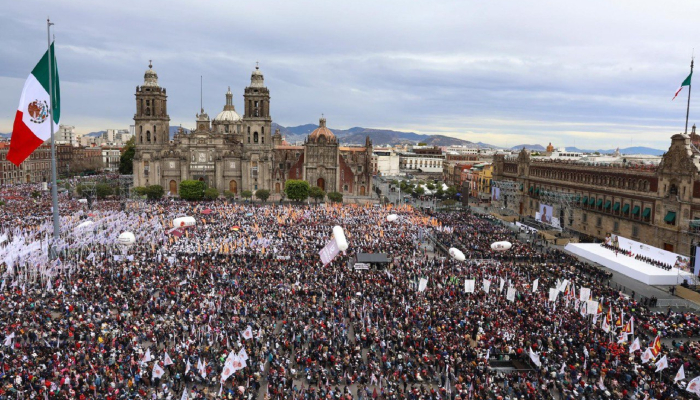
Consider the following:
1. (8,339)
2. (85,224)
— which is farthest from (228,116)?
(8,339)

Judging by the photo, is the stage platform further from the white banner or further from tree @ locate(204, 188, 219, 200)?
tree @ locate(204, 188, 219, 200)

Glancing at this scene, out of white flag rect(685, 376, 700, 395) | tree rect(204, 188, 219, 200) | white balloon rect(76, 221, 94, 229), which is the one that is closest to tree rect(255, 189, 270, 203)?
tree rect(204, 188, 219, 200)

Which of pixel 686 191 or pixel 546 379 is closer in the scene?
pixel 546 379

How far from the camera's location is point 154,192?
7869cm

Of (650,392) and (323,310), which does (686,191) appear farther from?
(323,310)

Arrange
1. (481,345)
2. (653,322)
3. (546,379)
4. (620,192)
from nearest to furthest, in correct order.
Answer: (546,379) → (481,345) → (653,322) → (620,192)

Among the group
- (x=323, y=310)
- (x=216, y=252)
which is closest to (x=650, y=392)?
(x=323, y=310)

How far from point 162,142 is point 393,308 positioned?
6913 cm

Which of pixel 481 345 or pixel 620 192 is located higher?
pixel 620 192

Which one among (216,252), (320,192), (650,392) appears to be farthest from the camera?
(320,192)

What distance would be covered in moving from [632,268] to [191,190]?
197 ft

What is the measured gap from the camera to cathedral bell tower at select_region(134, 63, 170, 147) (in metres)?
84.2

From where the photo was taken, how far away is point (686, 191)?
42.6 metres

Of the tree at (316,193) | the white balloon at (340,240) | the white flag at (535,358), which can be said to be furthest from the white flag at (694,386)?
the tree at (316,193)
